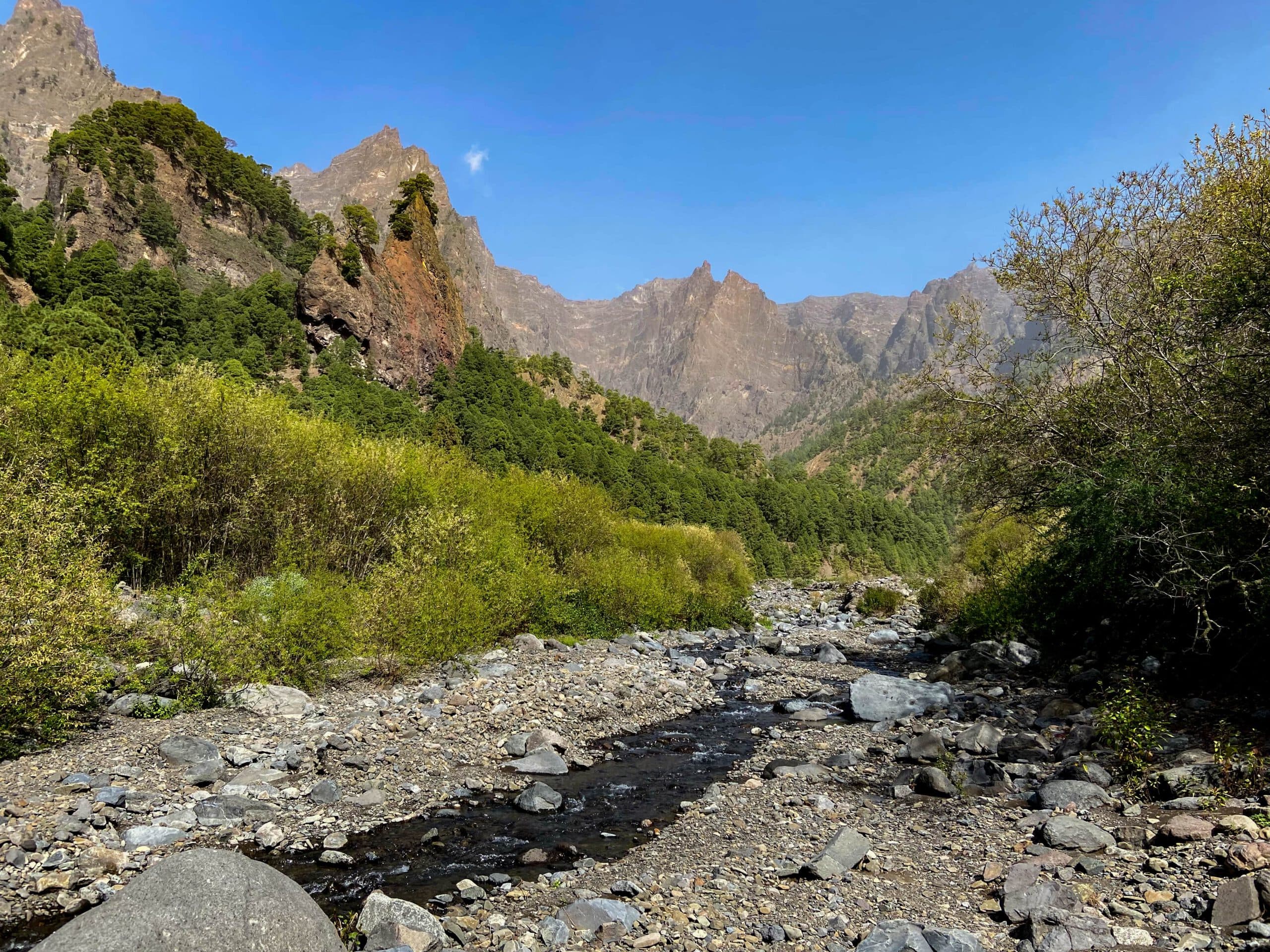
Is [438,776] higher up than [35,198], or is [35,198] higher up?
[35,198]

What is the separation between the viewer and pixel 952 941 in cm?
624

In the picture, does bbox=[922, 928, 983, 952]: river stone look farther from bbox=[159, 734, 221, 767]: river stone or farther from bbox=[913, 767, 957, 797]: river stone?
bbox=[159, 734, 221, 767]: river stone

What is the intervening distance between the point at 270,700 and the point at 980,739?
612 inches

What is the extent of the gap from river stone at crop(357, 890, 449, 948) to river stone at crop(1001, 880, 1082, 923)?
6.04m

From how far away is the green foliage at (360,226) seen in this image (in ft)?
254

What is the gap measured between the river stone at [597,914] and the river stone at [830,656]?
2216cm

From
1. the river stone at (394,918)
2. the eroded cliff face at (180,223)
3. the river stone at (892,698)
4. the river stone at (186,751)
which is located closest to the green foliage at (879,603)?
the river stone at (892,698)

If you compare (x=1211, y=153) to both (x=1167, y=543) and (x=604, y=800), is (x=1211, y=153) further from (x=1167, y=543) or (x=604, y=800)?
(x=604, y=800)

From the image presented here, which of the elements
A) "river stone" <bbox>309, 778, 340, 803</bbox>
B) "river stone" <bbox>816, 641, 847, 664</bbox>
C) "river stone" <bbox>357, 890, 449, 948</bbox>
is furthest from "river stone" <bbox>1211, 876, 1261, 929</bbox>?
"river stone" <bbox>816, 641, 847, 664</bbox>

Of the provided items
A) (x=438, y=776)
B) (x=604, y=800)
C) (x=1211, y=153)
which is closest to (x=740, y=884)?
(x=604, y=800)

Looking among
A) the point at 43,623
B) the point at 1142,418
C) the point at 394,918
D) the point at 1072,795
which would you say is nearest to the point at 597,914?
the point at 394,918

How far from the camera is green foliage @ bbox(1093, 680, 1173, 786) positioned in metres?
10.3

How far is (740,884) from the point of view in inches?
329

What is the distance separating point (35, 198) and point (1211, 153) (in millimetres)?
220495
